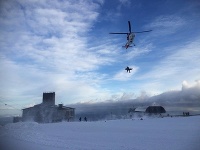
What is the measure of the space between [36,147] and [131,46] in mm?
21362

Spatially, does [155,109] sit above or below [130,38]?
below

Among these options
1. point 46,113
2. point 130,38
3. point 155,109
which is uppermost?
point 130,38

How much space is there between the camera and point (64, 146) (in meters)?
17.2

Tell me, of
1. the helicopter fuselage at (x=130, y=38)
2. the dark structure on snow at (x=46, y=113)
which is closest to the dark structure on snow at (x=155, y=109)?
the dark structure on snow at (x=46, y=113)

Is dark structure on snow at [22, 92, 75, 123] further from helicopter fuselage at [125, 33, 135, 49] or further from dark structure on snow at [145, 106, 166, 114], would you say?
helicopter fuselage at [125, 33, 135, 49]

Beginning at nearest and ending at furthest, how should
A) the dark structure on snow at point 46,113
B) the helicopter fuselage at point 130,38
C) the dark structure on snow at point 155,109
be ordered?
the helicopter fuselage at point 130,38 < the dark structure on snow at point 46,113 < the dark structure on snow at point 155,109

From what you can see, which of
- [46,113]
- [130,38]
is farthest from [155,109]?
[130,38]

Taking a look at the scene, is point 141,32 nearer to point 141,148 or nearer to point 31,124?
point 141,148

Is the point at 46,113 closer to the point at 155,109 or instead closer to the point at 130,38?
the point at 130,38

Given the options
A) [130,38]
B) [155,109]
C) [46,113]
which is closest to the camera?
[130,38]

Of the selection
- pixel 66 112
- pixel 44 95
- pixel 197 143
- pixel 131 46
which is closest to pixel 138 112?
pixel 66 112

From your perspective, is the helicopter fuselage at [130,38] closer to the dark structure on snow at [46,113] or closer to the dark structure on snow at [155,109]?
the dark structure on snow at [46,113]

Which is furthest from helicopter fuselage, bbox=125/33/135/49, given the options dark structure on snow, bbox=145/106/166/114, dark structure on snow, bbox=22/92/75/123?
dark structure on snow, bbox=145/106/166/114

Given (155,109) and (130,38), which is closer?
(130,38)
